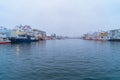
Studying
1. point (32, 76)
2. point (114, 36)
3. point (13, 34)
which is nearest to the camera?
point (32, 76)

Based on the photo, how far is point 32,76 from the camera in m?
12.5

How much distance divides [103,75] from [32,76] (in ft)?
18.8

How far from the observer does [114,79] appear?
11711 mm

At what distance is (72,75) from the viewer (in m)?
12.9

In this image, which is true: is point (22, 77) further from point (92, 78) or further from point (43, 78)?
point (92, 78)

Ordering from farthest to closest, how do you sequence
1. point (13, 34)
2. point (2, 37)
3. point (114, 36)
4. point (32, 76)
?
point (114, 36) < point (13, 34) < point (2, 37) < point (32, 76)

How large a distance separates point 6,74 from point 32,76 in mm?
2519

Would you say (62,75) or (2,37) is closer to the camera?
(62,75)

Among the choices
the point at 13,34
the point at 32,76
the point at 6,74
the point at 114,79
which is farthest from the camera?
the point at 13,34

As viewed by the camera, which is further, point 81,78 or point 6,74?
point 6,74

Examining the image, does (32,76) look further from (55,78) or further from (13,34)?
(13,34)

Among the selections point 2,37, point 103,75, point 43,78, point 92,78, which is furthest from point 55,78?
point 2,37

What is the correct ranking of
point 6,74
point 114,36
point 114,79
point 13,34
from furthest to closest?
point 114,36
point 13,34
point 6,74
point 114,79

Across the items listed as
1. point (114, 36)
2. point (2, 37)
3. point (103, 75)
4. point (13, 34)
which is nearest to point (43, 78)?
point (103, 75)
